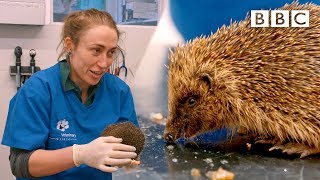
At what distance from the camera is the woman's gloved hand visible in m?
1.09

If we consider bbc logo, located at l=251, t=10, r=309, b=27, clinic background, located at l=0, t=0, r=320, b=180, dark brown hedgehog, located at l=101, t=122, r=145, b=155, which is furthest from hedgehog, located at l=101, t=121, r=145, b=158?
bbc logo, located at l=251, t=10, r=309, b=27

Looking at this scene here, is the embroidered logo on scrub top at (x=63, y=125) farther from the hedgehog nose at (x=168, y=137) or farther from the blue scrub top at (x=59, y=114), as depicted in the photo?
the hedgehog nose at (x=168, y=137)

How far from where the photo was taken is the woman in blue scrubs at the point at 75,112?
3.69 ft

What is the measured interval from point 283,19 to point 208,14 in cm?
32

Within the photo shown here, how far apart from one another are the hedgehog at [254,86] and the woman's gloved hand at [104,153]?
0.59 meters

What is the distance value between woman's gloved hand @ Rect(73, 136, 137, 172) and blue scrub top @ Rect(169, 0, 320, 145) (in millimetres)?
661

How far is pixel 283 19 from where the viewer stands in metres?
1.68

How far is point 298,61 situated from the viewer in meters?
1.59

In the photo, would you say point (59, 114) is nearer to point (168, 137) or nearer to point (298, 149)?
point (168, 137)

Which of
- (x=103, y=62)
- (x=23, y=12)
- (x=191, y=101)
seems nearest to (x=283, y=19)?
(x=191, y=101)

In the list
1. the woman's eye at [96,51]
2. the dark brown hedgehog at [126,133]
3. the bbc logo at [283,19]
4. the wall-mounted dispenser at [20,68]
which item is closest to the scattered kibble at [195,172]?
the dark brown hedgehog at [126,133]

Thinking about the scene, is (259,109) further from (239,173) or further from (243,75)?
(239,173)

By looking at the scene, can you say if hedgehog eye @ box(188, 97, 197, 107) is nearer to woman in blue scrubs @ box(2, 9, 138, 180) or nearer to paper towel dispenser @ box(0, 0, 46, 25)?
woman in blue scrubs @ box(2, 9, 138, 180)

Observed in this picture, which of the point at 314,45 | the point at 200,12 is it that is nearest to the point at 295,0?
the point at 314,45
